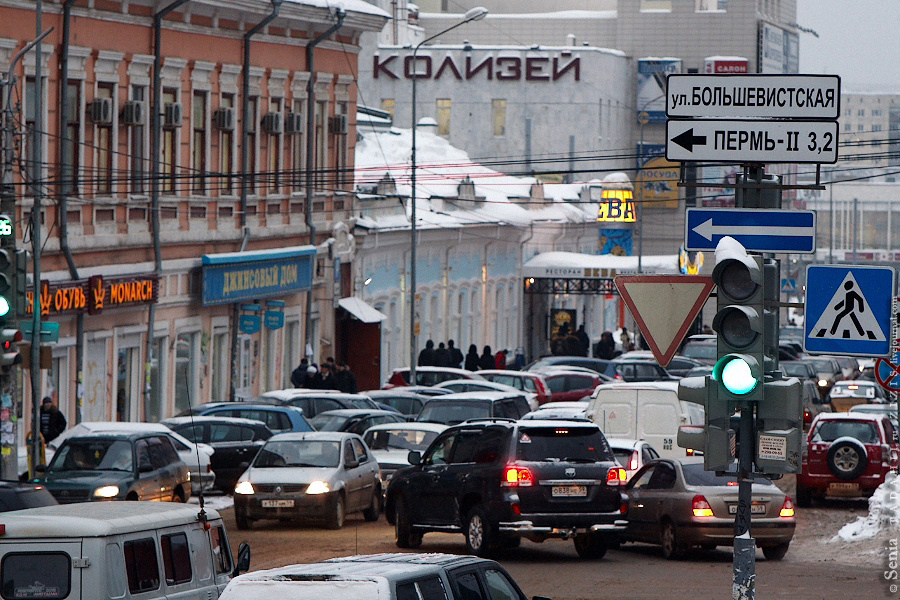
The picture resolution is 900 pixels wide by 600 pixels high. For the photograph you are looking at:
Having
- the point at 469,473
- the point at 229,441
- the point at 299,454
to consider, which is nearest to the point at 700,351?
the point at 229,441

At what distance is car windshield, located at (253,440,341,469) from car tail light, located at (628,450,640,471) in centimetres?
402

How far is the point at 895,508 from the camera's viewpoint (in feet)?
70.0

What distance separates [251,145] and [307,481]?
19.4 metres

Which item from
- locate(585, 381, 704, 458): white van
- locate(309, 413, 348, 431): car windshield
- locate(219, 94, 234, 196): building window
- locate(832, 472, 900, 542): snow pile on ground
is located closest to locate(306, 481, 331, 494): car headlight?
locate(309, 413, 348, 431): car windshield

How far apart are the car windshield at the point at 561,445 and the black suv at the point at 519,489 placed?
0.4 inches

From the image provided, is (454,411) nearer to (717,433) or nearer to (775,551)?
(775,551)

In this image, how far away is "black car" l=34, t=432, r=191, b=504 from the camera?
21406 millimetres

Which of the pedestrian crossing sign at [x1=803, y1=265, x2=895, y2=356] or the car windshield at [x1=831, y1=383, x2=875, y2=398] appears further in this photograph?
the car windshield at [x1=831, y1=383, x2=875, y2=398]

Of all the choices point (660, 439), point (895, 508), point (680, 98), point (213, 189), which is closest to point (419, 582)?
point (680, 98)

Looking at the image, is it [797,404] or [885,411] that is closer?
[797,404]

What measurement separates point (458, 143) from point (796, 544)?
215ft

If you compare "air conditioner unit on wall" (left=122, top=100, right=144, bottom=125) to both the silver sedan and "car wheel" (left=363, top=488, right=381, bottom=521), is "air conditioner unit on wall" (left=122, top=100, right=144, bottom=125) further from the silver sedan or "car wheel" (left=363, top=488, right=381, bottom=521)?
"car wheel" (left=363, top=488, right=381, bottom=521)

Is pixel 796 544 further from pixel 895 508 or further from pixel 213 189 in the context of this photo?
pixel 213 189

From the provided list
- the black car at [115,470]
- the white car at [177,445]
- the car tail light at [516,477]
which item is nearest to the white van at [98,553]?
the car tail light at [516,477]
